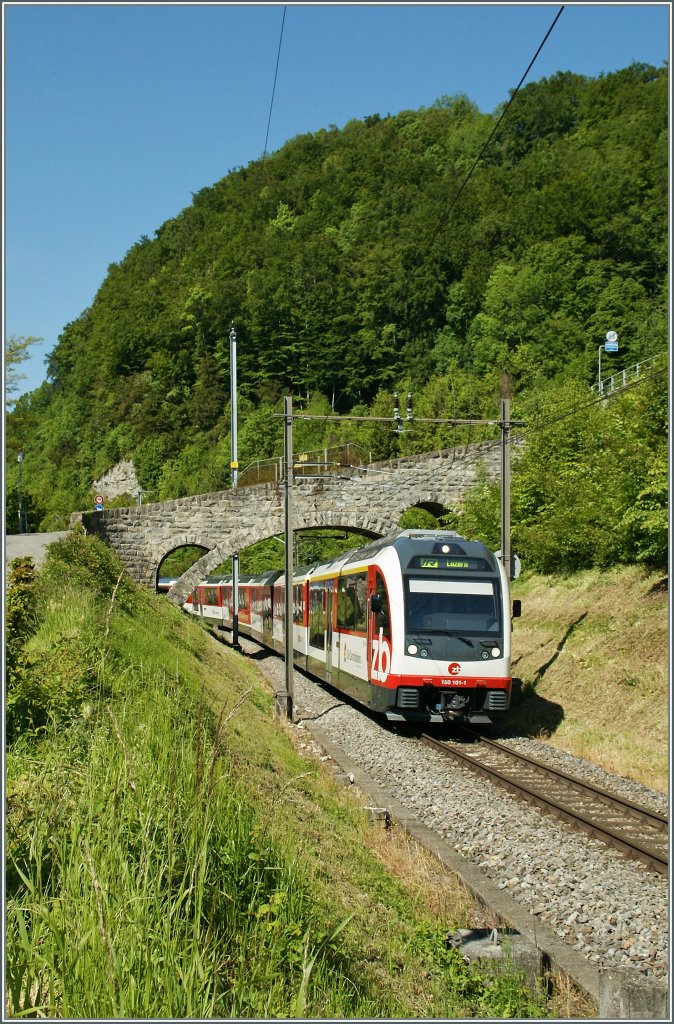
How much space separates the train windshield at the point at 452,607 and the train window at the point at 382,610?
463mm

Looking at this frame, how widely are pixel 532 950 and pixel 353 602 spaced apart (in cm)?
1289

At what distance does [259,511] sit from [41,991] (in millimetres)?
32797

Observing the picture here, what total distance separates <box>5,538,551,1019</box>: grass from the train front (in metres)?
6.51

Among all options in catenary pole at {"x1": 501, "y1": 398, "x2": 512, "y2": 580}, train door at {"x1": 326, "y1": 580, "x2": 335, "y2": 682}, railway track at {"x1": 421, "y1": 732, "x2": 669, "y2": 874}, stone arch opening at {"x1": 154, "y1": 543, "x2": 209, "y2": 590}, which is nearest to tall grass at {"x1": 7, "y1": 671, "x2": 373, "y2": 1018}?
railway track at {"x1": 421, "y1": 732, "x2": 669, "y2": 874}

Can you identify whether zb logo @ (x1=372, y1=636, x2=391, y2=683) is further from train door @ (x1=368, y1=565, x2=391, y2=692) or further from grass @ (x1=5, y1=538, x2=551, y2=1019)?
grass @ (x1=5, y1=538, x2=551, y2=1019)

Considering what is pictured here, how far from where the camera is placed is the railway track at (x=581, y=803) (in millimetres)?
9094

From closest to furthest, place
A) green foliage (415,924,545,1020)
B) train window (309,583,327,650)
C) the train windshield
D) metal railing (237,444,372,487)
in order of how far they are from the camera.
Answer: green foliage (415,924,545,1020) → the train windshield → train window (309,583,327,650) → metal railing (237,444,372,487)

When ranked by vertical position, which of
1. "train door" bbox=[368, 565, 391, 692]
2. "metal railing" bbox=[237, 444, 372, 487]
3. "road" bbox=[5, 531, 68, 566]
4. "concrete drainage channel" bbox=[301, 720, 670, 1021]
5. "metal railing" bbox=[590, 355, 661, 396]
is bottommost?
"concrete drainage channel" bbox=[301, 720, 670, 1021]

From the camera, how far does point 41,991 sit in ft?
12.2

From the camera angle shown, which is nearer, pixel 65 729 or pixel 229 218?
pixel 65 729

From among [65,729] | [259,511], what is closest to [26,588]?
[65,729]

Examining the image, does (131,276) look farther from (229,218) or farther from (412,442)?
(412,442)

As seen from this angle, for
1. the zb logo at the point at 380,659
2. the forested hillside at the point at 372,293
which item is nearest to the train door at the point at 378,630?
the zb logo at the point at 380,659

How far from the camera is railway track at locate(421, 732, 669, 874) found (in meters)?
9.09
